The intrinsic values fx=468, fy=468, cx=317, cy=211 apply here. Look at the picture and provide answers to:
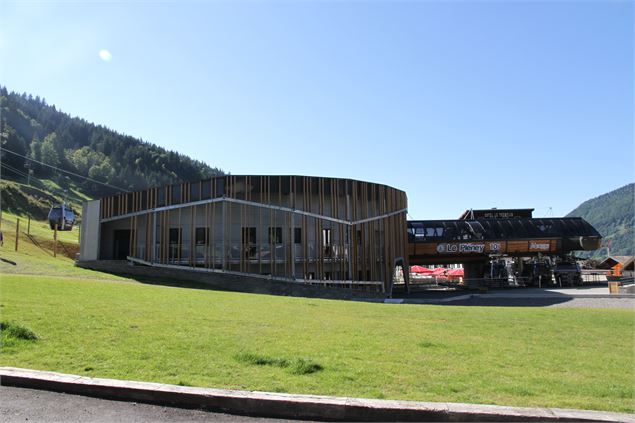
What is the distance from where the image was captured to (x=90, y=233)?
113 ft

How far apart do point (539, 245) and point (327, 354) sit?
48.1m

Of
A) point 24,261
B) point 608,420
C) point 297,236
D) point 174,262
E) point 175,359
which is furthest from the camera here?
point 297,236

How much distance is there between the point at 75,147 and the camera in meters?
150

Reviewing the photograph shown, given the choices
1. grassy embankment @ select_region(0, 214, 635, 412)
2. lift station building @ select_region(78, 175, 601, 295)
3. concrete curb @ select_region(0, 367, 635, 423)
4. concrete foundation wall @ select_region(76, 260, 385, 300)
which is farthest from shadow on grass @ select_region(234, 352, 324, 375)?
lift station building @ select_region(78, 175, 601, 295)

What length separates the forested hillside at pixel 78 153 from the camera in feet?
402

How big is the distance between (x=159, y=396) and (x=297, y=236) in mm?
28481

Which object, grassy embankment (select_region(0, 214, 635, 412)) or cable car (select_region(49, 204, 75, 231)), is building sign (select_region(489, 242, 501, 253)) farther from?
cable car (select_region(49, 204, 75, 231))

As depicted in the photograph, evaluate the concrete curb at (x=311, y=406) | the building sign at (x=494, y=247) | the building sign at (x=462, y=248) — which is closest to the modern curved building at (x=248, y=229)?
the building sign at (x=462, y=248)

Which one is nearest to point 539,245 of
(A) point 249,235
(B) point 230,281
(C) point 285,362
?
(A) point 249,235

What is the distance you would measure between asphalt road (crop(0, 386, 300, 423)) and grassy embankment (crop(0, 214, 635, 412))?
1.91ft

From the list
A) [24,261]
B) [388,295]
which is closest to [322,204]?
[388,295]

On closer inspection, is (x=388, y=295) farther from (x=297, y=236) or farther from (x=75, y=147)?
(x=75, y=147)

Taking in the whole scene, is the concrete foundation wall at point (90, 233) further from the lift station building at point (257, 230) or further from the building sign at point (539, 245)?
the building sign at point (539, 245)

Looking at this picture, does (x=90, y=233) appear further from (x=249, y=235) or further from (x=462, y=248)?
(x=462, y=248)
